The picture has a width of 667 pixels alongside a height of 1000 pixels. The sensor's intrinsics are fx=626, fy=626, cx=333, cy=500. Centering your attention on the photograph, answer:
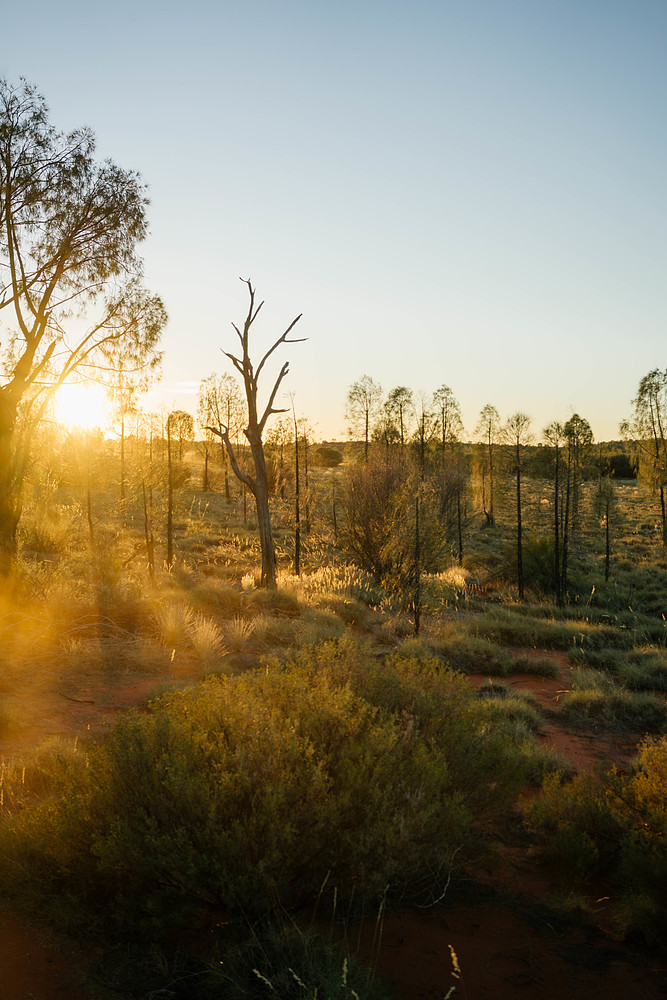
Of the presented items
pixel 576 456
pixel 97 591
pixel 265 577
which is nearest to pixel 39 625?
pixel 97 591

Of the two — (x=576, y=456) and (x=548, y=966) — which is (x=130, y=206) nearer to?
(x=548, y=966)

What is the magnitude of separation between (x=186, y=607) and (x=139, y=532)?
15.3 m

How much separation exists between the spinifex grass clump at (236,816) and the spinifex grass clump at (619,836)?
0.80m

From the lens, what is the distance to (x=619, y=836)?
14.1 ft

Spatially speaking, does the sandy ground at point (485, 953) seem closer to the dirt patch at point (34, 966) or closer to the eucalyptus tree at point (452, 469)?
the dirt patch at point (34, 966)

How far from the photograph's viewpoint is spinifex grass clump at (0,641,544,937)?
3182mm

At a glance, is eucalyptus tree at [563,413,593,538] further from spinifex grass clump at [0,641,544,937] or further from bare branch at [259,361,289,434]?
spinifex grass clump at [0,641,544,937]

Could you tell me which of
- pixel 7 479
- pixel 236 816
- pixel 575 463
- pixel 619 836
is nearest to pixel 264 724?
pixel 236 816

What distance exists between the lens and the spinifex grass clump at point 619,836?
3.58 m

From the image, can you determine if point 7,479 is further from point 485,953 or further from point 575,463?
→ point 575,463

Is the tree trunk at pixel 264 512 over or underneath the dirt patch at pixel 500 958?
over

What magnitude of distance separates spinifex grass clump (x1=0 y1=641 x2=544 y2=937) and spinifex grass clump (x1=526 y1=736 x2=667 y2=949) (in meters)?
0.80

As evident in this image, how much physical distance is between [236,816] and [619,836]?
2.73 meters

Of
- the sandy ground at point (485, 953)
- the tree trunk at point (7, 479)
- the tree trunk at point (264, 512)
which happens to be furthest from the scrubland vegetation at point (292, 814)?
the tree trunk at point (264, 512)
